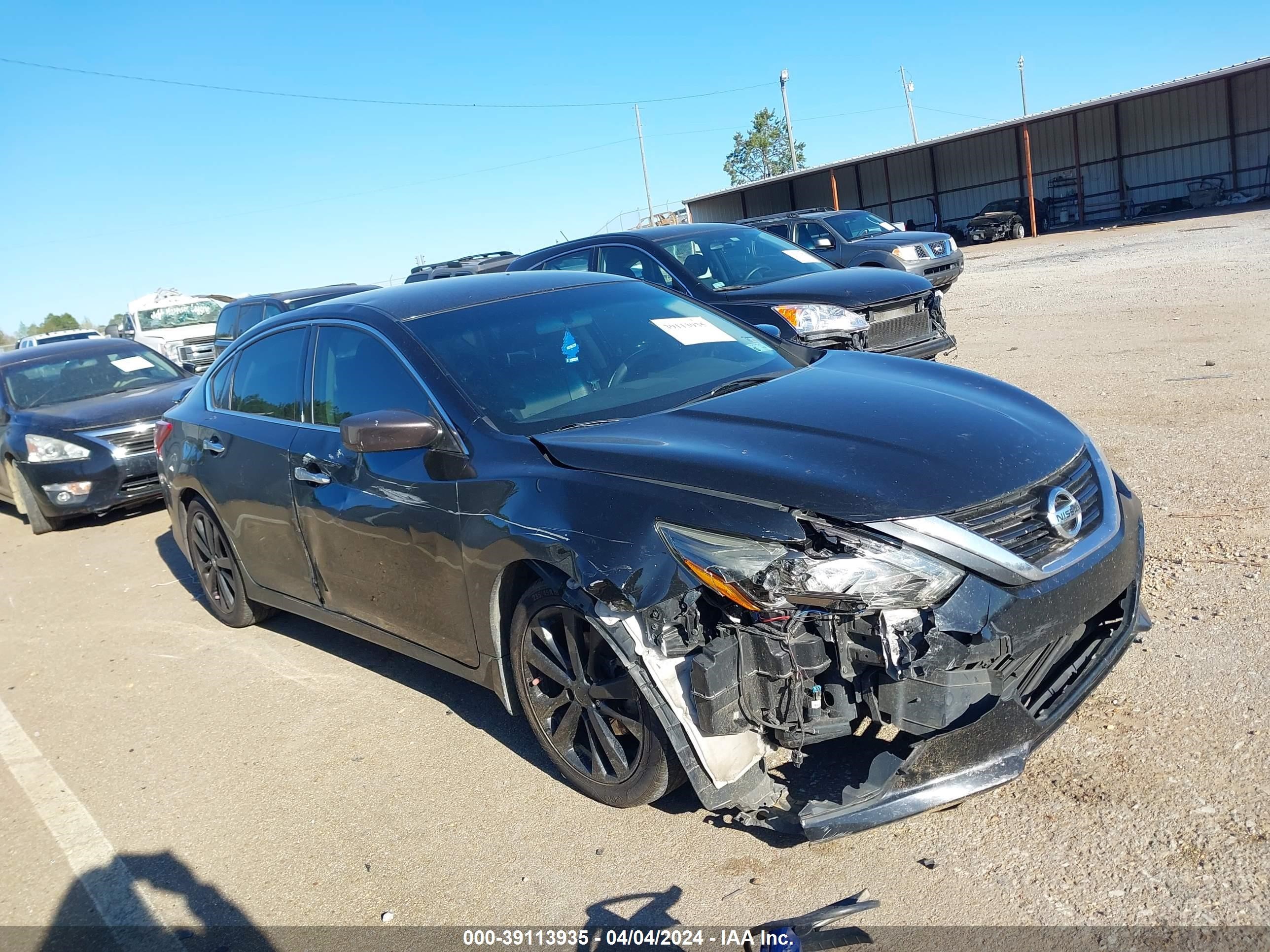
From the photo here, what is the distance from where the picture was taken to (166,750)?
14.8ft

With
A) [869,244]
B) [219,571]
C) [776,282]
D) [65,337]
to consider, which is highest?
[65,337]

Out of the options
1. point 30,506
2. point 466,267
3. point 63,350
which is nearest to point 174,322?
point 466,267

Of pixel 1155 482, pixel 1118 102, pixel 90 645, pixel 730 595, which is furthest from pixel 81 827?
pixel 1118 102

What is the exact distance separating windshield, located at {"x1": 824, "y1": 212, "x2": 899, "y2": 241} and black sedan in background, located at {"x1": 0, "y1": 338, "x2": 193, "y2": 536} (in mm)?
12201

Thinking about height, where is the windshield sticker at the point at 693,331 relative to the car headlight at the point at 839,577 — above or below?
above

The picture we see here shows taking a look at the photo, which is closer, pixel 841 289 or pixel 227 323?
pixel 841 289

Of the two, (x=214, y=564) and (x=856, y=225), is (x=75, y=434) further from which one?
(x=856, y=225)

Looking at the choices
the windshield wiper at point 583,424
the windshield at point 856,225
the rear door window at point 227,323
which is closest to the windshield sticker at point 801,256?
the windshield wiper at point 583,424

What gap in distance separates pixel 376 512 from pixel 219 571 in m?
2.25

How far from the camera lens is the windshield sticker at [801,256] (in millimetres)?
9891

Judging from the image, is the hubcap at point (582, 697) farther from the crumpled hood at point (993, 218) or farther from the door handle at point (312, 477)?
the crumpled hood at point (993, 218)

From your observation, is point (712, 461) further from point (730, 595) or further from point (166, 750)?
point (166, 750)

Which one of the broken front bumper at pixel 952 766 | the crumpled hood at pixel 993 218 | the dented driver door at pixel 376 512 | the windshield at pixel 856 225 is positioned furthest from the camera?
the crumpled hood at pixel 993 218

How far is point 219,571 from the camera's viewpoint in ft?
19.2
